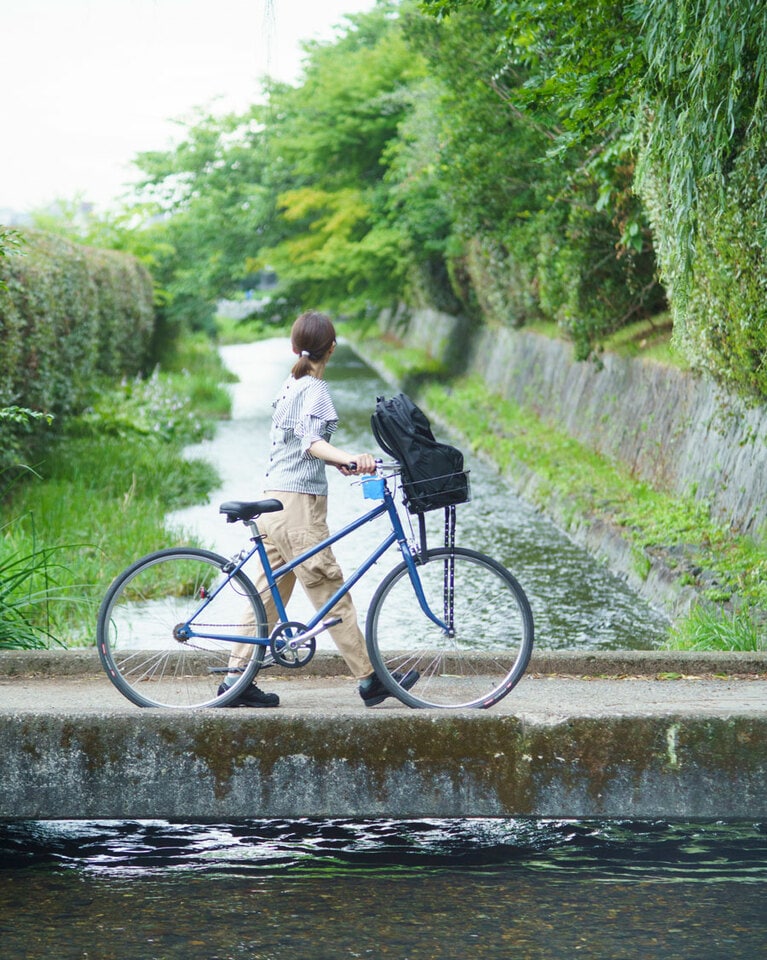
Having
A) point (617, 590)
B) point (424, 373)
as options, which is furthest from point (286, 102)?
point (617, 590)

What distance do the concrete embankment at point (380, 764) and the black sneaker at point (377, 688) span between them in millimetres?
400

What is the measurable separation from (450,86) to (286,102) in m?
13.9

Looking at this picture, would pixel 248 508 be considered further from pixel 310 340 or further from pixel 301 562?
pixel 310 340

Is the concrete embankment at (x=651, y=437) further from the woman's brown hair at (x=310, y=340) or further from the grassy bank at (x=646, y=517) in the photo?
the woman's brown hair at (x=310, y=340)

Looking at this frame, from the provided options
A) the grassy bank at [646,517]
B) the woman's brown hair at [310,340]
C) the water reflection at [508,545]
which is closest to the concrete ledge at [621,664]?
the grassy bank at [646,517]

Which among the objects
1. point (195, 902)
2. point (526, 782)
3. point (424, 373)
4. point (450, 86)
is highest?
point (450, 86)

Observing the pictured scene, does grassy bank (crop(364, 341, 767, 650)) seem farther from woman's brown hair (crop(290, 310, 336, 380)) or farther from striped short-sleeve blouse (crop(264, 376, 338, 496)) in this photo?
woman's brown hair (crop(290, 310, 336, 380))

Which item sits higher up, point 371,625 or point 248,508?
point 248,508

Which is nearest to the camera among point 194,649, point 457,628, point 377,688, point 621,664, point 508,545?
point 377,688

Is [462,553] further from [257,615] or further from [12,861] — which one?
[12,861]

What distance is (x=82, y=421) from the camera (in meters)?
18.2

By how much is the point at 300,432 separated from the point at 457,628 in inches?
47.4

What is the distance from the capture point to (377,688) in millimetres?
5902

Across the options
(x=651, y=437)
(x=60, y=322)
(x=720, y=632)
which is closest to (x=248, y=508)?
(x=720, y=632)
